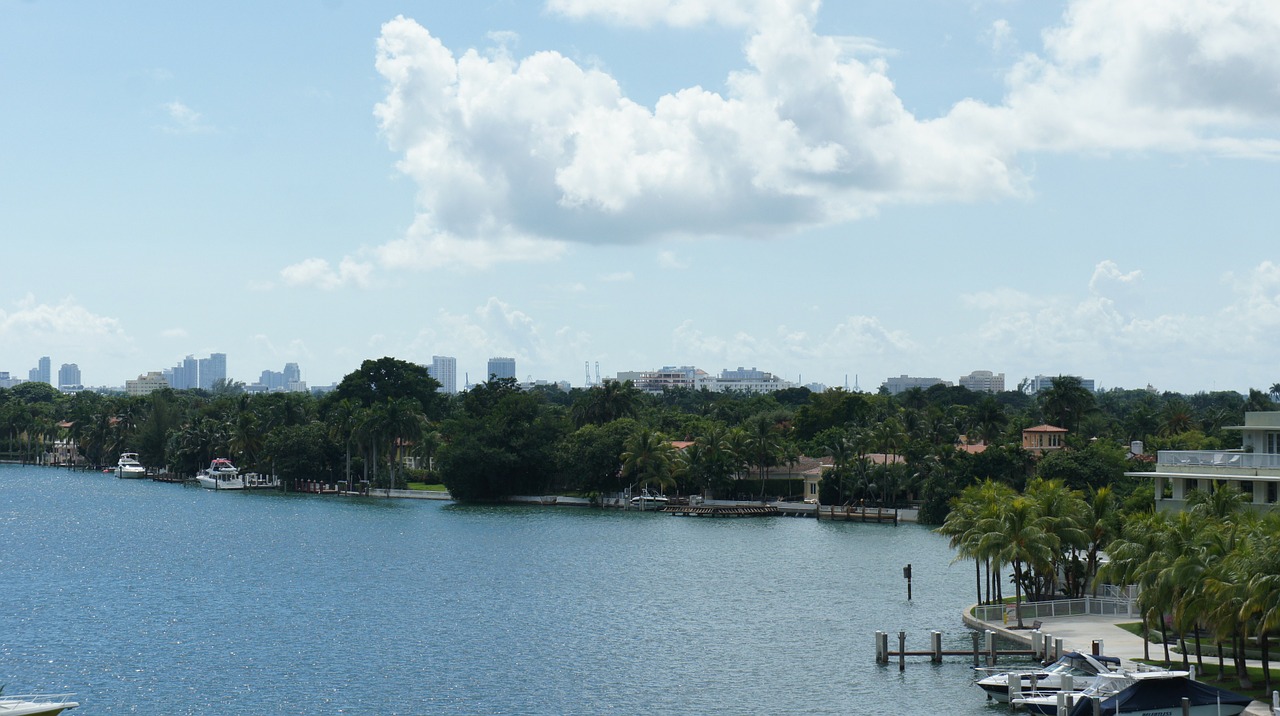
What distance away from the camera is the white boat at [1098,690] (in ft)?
135

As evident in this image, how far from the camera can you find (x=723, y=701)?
1880 inches

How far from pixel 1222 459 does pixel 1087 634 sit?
431 inches

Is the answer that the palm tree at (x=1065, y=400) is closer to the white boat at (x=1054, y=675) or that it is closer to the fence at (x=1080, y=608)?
the fence at (x=1080, y=608)

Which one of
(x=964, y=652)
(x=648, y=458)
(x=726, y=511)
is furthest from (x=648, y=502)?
(x=964, y=652)

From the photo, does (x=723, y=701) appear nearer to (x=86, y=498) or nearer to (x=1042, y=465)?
(x=1042, y=465)

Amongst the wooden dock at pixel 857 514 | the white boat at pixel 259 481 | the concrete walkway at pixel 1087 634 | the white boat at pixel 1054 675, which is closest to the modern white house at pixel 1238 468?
the concrete walkway at pixel 1087 634

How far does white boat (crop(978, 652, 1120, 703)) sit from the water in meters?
0.85

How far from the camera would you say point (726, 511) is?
12794 cm

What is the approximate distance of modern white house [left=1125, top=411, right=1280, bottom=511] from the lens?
5644 centimetres

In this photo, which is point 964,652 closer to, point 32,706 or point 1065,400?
point 32,706

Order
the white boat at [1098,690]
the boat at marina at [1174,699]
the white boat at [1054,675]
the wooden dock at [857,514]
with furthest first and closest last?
the wooden dock at [857,514], the white boat at [1054,675], the white boat at [1098,690], the boat at marina at [1174,699]

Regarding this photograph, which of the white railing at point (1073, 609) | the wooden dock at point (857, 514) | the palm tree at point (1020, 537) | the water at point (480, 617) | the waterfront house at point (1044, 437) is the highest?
the waterfront house at point (1044, 437)

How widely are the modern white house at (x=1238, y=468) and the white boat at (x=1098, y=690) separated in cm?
1642

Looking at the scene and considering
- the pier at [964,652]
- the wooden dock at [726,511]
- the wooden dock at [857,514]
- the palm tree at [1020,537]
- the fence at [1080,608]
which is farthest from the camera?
the wooden dock at [726,511]
